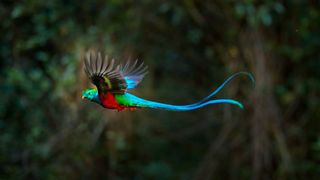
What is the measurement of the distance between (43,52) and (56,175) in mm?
1461

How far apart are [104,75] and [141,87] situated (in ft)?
16.3

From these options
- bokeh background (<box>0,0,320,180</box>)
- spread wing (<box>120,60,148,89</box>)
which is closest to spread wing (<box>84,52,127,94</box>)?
spread wing (<box>120,60,148,89</box>)

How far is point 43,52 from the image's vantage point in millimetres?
7660

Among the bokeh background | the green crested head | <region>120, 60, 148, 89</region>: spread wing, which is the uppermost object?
the bokeh background

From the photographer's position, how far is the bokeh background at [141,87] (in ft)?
23.0

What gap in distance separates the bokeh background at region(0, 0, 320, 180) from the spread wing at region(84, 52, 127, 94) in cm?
375

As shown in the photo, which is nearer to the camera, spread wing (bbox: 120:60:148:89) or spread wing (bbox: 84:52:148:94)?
spread wing (bbox: 84:52:148:94)

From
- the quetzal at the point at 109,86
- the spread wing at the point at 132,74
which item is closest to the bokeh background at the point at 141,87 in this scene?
the spread wing at the point at 132,74

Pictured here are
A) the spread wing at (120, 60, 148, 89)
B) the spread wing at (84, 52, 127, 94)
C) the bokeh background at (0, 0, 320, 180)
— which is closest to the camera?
the spread wing at (84, 52, 127, 94)

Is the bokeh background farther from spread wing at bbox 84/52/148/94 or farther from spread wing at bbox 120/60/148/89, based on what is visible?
spread wing at bbox 84/52/148/94

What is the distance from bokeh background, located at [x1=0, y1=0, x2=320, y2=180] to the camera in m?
7.00

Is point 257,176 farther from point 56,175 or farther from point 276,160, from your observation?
point 56,175

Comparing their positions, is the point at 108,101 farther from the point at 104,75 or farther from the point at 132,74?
the point at 132,74

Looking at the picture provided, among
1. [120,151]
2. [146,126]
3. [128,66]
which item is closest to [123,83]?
[128,66]
